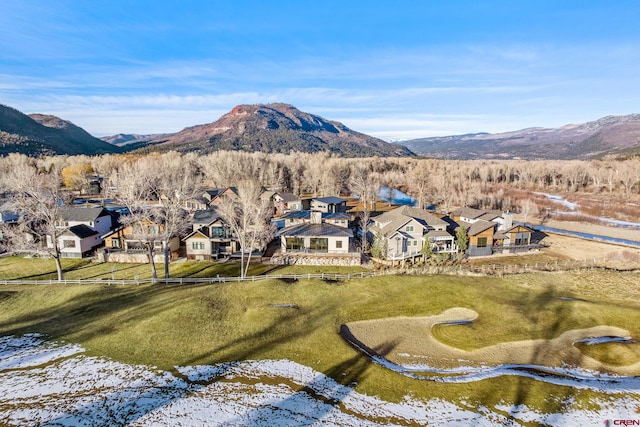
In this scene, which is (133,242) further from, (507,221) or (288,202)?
(507,221)

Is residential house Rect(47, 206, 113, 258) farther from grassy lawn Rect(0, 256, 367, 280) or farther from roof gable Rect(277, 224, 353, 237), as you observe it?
roof gable Rect(277, 224, 353, 237)

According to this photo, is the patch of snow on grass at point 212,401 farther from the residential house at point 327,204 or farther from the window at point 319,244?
the residential house at point 327,204

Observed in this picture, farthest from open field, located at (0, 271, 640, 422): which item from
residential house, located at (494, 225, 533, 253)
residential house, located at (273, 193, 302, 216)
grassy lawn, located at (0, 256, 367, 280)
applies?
residential house, located at (273, 193, 302, 216)

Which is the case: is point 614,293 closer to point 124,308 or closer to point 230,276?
point 230,276

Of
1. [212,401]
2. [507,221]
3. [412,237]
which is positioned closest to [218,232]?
[412,237]

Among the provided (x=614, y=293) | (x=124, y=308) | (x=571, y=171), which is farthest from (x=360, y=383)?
(x=571, y=171)

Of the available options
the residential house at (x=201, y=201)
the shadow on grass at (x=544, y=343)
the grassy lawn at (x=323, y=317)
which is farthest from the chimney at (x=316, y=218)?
the residential house at (x=201, y=201)
